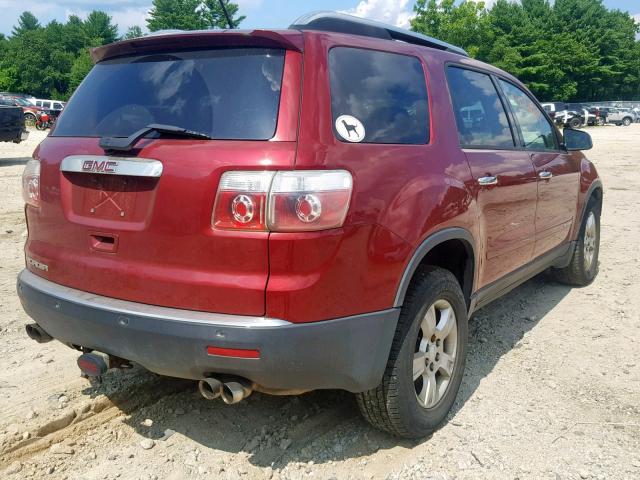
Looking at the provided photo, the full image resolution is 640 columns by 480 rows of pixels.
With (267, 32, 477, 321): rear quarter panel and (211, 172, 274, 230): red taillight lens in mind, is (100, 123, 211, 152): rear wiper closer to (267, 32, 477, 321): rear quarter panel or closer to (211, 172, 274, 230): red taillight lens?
(211, 172, 274, 230): red taillight lens

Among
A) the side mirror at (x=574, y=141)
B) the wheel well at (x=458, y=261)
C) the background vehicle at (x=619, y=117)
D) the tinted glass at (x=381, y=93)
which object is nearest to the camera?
the tinted glass at (x=381, y=93)

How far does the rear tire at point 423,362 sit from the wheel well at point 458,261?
174mm

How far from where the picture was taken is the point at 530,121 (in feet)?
14.2

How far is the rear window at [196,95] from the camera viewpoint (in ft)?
7.75

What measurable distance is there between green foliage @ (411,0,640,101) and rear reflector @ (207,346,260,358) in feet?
175

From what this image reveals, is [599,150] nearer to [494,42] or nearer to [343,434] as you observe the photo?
[343,434]

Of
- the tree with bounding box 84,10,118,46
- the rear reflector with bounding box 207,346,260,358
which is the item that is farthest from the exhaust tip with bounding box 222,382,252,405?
the tree with bounding box 84,10,118,46

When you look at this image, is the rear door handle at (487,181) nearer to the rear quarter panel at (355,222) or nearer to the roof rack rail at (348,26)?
the rear quarter panel at (355,222)

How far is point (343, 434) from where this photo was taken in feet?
9.84

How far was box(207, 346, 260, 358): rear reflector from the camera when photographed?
2.24m

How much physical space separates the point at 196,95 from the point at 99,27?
291 feet

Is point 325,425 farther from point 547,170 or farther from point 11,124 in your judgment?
point 11,124

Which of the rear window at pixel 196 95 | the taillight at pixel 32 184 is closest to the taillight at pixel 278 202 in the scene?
the rear window at pixel 196 95

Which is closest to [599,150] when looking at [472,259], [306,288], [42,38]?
[472,259]
